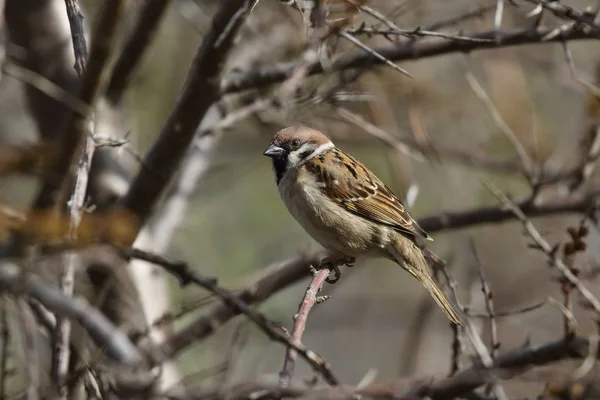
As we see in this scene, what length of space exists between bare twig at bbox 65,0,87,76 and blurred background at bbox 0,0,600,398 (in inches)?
65.8

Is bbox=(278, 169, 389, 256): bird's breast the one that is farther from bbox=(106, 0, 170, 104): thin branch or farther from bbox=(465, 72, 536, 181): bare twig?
bbox=(106, 0, 170, 104): thin branch

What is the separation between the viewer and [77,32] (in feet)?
8.60

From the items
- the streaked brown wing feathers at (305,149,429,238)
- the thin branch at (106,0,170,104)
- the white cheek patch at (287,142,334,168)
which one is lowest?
the streaked brown wing feathers at (305,149,429,238)

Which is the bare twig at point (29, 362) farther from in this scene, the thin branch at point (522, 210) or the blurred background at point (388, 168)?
the thin branch at point (522, 210)

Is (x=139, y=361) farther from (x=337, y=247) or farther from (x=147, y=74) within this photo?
(x=147, y=74)

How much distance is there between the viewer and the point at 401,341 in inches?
336

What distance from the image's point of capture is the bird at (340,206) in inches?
160

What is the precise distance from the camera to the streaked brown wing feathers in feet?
13.6

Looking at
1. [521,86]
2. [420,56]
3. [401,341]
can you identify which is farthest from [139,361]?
[401,341]

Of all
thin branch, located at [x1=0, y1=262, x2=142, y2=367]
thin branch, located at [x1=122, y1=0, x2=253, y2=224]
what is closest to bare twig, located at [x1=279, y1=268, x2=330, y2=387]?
thin branch, located at [x1=0, y1=262, x2=142, y2=367]

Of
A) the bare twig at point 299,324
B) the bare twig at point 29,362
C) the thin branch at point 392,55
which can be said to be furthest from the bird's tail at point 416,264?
the bare twig at point 29,362

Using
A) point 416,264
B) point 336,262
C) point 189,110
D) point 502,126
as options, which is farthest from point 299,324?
point 502,126

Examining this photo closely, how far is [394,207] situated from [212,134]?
1.01 metres

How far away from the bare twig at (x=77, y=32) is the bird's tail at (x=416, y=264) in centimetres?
188
